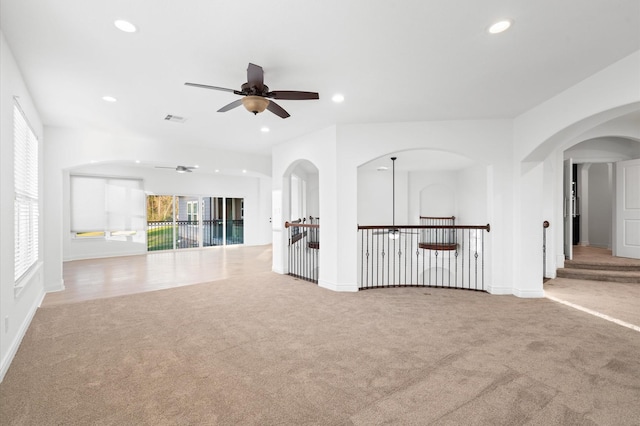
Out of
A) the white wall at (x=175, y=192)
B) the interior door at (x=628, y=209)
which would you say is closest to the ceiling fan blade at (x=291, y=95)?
the interior door at (x=628, y=209)

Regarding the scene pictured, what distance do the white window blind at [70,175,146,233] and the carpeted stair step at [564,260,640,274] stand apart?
36.4ft

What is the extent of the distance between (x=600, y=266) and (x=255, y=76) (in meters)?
7.24

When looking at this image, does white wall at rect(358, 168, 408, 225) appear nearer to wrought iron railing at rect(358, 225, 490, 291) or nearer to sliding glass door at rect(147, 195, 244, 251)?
wrought iron railing at rect(358, 225, 490, 291)

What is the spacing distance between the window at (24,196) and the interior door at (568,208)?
9.08 m

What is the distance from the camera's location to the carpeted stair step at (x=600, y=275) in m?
5.59

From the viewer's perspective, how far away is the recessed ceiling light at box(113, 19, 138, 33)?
8.05ft

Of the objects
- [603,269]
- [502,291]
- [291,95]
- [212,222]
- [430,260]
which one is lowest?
[430,260]

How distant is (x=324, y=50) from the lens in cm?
288

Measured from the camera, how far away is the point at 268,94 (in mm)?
3070

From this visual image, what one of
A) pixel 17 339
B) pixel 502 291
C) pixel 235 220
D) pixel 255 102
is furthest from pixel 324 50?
pixel 235 220

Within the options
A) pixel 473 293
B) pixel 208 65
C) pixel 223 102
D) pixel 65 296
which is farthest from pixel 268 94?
pixel 65 296

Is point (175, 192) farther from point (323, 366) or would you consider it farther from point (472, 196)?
point (472, 196)

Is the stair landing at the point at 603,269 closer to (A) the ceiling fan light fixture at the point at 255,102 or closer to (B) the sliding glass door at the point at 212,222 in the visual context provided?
(A) the ceiling fan light fixture at the point at 255,102

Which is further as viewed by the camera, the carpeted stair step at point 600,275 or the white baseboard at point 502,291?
the carpeted stair step at point 600,275
